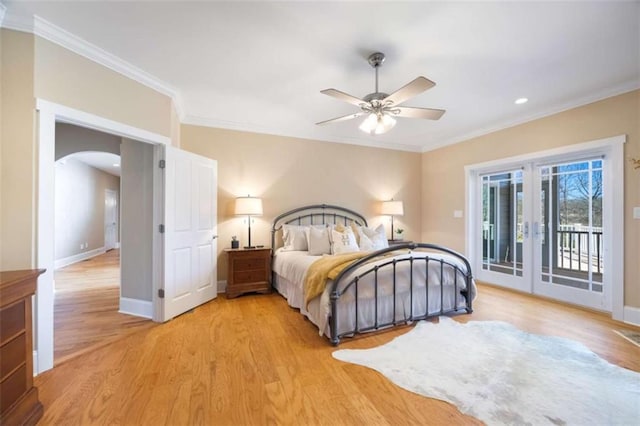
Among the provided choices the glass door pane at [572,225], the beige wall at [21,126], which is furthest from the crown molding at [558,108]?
the beige wall at [21,126]

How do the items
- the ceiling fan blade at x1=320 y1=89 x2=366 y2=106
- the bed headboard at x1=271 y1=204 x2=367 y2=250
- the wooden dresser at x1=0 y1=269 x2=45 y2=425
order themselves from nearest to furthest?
1. the wooden dresser at x1=0 y1=269 x2=45 y2=425
2. the ceiling fan blade at x1=320 y1=89 x2=366 y2=106
3. the bed headboard at x1=271 y1=204 x2=367 y2=250

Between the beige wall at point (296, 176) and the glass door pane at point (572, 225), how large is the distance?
2342 mm

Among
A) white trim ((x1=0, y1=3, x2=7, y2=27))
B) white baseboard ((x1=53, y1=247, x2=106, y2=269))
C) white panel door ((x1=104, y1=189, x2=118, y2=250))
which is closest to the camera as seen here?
white trim ((x1=0, y1=3, x2=7, y2=27))

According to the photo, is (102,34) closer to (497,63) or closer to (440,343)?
(497,63)

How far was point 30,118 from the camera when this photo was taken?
210 cm

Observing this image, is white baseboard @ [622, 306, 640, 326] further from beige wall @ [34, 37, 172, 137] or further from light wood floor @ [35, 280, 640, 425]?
beige wall @ [34, 37, 172, 137]

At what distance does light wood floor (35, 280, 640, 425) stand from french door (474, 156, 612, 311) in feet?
2.29

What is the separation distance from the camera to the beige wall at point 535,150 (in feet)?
10.2

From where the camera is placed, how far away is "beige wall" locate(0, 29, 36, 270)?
2.04 m

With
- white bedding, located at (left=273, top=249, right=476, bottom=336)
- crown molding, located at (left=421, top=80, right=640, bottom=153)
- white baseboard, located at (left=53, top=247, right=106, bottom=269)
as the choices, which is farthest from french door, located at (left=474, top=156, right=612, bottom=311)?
white baseboard, located at (left=53, top=247, right=106, bottom=269)

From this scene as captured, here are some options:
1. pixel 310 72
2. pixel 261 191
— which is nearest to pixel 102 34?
pixel 310 72

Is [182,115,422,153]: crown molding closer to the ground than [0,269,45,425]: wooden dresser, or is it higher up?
higher up

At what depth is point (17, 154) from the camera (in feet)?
6.77

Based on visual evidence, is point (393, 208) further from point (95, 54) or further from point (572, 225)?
point (95, 54)
